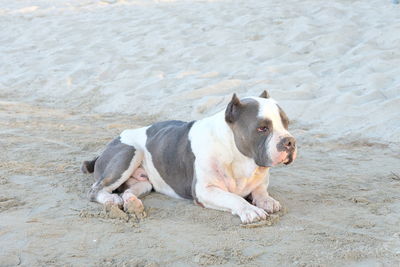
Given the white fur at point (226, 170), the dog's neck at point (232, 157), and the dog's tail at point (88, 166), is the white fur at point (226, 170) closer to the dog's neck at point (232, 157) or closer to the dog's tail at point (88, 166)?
the dog's neck at point (232, 157)

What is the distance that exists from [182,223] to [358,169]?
2.03 m

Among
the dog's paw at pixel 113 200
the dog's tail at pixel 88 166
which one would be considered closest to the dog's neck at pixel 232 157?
the dog's paw at pixel 113 200

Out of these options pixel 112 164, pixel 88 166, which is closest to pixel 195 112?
pixel 88 166

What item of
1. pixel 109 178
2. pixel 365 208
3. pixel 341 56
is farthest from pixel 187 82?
pixel 365 208

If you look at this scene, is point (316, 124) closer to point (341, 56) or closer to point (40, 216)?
point (341, 56)

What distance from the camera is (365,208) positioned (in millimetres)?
4273

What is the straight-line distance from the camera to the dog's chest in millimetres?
4414

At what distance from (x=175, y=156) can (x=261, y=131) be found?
849 mm

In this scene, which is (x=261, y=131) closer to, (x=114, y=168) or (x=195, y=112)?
(x=114, y=168)

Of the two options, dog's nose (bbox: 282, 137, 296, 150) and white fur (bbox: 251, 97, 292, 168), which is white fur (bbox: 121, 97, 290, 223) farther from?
dog's nose (bbox: 282, 137, 296, 150)

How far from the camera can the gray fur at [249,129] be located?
4.15 metres

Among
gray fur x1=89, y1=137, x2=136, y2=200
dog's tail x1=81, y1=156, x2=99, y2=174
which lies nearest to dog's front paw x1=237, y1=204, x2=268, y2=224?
gray fur x1=89, y1=137, x2=136, y2=200

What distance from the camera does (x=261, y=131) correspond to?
4.17 metres

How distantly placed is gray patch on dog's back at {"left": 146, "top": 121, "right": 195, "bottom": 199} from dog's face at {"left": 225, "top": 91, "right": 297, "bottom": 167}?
1.48 feet
